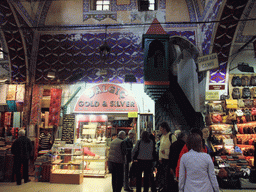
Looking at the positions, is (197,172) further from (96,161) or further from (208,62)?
(96,161)

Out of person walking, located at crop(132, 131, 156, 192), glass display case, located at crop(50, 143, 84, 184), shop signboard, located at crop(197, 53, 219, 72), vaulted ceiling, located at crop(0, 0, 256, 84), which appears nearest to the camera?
person walking, located at crop(132, 131, 156, 192)

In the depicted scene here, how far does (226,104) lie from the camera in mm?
8195

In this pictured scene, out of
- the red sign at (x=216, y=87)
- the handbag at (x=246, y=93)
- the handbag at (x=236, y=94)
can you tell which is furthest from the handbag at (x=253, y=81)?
the red sign at (x=216, y=87)

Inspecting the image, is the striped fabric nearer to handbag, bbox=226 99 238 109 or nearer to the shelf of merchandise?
the shelf of merchandise

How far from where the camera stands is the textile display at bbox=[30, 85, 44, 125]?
9.09m

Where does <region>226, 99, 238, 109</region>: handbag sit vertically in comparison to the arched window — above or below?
below

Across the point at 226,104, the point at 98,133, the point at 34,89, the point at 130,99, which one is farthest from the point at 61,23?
the point at 226,104

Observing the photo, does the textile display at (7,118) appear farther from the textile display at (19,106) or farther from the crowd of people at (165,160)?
the crowd of people at (165,160)

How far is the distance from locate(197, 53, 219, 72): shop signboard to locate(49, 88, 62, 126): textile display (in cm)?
602

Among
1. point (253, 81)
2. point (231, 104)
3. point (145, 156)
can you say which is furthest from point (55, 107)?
point (253, 81)

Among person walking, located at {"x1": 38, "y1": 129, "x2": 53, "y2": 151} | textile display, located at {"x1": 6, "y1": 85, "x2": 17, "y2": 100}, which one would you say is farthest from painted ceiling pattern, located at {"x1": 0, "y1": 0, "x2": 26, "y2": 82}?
person walking, located at {"x1": 38, "y1": 129, "x2": 53, "y2": 151}

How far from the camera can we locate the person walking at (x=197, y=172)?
2.46 meters

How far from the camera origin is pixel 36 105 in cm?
920

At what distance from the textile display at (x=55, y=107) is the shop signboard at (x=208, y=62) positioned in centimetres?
602
